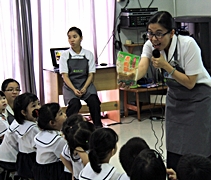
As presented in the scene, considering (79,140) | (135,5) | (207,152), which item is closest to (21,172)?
(79,140)

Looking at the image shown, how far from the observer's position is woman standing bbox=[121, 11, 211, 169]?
6.26 feet

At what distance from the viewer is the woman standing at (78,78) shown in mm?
3846

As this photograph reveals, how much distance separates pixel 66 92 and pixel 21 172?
1619mm

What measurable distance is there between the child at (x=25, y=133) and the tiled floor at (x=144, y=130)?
4.78 ft

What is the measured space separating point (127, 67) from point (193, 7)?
319cm

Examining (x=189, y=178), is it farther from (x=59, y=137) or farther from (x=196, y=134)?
(x=59, y=137)

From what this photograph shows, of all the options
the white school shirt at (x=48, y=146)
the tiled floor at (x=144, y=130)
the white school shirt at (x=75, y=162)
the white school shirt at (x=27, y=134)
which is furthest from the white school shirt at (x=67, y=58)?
the white school shirt at (x=75, y=162)

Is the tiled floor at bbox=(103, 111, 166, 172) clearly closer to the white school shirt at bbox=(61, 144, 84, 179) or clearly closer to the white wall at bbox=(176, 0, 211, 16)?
the white wall at bbox=(176, 0, 211, 16)

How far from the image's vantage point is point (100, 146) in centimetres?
171

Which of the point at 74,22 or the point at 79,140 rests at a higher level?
the point at 74,22

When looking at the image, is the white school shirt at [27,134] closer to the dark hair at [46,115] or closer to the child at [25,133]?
the child at [25,133]

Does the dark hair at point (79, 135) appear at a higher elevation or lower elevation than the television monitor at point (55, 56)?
lower

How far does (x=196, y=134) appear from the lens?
2.09 metres

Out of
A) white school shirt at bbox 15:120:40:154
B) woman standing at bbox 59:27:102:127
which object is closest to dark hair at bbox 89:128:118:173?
white school shirt at bbox 15:120:40:154
